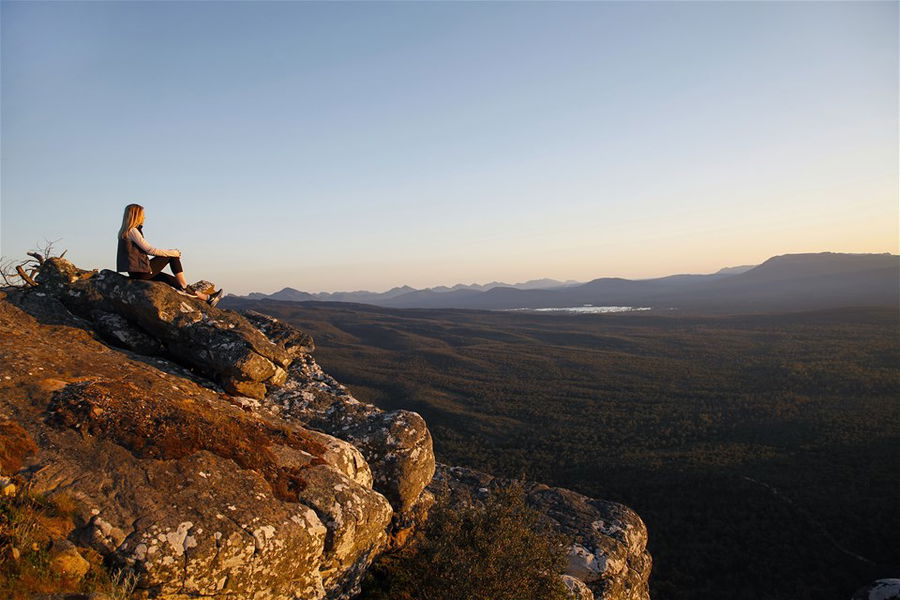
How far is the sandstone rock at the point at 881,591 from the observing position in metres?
13.4

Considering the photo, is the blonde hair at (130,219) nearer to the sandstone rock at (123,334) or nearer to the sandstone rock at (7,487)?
the sandstone rock at (123,334)

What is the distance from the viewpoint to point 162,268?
9938mm

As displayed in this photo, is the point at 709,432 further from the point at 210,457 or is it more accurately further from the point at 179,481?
the point at 179,481

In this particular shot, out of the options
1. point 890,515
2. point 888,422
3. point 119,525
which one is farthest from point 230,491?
point 888,422

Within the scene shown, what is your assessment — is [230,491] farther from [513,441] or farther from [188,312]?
[513,441]

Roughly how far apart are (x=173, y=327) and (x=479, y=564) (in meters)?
7.40

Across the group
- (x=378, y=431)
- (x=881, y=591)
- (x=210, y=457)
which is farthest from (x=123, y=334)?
(x=881, y=591)

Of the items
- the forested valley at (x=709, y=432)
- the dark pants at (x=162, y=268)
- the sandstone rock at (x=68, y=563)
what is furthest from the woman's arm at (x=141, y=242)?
the forested valley at (x=709, y=432)

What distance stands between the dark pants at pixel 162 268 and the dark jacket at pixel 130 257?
11.6 inches

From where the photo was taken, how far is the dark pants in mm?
9789

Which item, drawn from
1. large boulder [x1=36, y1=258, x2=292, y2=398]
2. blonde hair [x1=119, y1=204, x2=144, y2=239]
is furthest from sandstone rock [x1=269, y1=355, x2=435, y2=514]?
blonde hair [x1=119, y1=204, x2=144, y2=239]

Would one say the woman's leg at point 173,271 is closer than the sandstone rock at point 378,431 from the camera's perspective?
No

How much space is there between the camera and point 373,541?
23.2ft

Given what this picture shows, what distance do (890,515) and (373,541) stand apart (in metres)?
24.1
